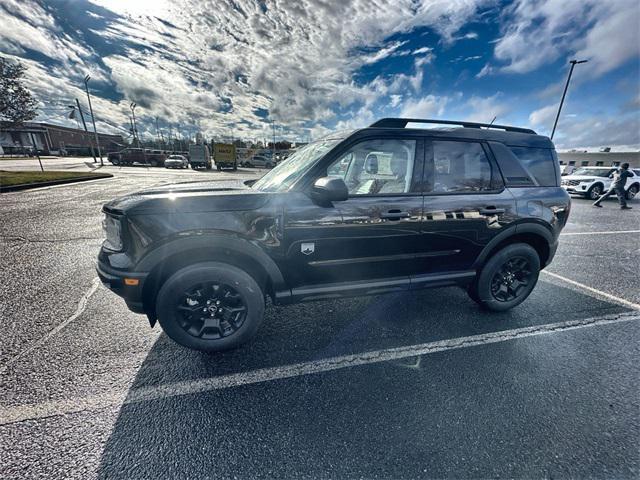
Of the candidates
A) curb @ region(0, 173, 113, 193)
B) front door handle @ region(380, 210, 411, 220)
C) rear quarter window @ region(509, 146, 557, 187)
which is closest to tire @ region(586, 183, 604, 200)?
rear quarter window @ region(509, 146, 557, 187)

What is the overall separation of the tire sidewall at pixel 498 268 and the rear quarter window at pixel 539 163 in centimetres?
78

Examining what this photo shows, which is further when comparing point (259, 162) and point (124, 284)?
point (259, 162)

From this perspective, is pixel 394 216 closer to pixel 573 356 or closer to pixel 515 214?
pixel 515 214

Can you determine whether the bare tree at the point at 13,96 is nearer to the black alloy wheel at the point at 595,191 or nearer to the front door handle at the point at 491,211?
the front door handle at the point at 491,211

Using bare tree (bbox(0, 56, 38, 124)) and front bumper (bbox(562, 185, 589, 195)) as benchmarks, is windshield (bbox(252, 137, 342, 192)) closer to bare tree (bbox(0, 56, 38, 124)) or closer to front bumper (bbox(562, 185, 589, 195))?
front bumper (bbox(562, 185, 589, 195))

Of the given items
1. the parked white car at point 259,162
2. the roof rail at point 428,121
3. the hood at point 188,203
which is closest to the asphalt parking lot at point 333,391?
the hood at point 188,203

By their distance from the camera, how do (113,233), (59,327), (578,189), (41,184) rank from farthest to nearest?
(578,189) < (41,184) < (59,327) < (113,233)

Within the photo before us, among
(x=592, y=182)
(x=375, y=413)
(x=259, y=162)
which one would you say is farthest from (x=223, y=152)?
(x=375, y=413)

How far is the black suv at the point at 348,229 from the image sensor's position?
2277 millimetres

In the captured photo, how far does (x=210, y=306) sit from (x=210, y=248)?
21.2 inches

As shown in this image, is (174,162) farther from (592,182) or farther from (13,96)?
(592,182)

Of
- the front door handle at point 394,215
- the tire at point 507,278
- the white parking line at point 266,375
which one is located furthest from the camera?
the tire at point 507,278

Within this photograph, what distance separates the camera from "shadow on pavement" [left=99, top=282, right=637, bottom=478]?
1.62m

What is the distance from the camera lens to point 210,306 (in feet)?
8.10
